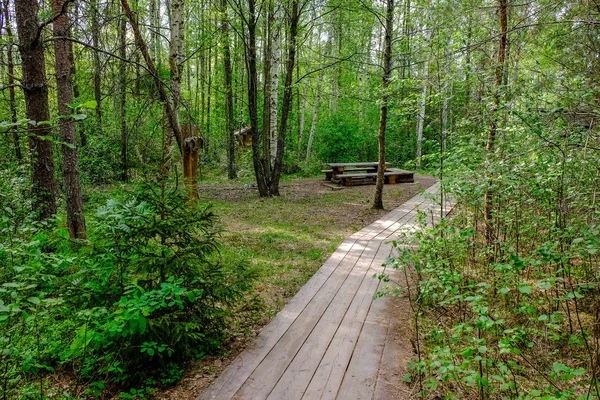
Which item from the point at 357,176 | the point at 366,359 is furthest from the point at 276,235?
the point at 357,176

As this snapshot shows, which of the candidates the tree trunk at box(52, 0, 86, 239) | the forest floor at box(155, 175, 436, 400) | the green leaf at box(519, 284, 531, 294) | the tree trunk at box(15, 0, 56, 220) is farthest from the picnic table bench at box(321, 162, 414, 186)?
the green leaf at box(519, 284, 531, 294)

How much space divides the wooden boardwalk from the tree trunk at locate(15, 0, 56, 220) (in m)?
2.91

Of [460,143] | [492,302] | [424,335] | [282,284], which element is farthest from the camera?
[460,143]

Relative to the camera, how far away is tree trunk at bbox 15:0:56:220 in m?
3.62

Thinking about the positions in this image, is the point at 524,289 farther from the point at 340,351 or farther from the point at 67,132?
the point at 67,132

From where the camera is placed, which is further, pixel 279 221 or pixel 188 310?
pixel 279 221

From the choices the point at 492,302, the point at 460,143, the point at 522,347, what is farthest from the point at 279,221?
the point at 522,347

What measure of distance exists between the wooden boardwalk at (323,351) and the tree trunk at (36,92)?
2911 mm

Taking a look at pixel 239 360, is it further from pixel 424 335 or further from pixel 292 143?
pixel 292 143

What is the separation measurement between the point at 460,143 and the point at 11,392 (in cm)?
576

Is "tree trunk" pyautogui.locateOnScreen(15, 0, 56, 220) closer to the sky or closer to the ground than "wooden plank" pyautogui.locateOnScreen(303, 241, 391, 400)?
closer to the sky

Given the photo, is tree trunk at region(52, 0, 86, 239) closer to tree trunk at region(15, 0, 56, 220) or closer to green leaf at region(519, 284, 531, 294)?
tree trunk at region(15, 0, 56, 220)

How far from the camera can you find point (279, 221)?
8.52 m

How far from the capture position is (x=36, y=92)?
416cm
